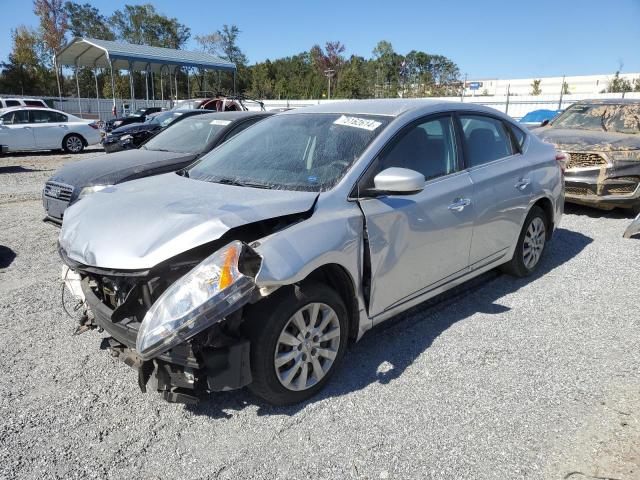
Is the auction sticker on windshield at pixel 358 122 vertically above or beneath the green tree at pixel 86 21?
beneath

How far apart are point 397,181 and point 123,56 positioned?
26.3 meters

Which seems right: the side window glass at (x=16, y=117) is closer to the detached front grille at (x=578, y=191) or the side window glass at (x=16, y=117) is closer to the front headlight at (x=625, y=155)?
the detached front grille at (x=578, y=191)

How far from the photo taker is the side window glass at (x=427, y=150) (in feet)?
10.9

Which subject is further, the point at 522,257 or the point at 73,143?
the point at 73,143

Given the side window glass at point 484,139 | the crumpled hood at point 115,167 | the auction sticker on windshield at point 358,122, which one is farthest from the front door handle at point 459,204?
the crumpled hood at point 115,167

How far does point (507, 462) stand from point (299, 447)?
104 cm

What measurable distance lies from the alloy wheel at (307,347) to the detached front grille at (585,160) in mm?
6106

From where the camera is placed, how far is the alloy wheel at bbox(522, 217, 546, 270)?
4762mm

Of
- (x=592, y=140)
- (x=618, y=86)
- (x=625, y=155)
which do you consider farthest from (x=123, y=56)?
(x=618, y=86)

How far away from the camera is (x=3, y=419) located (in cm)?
274

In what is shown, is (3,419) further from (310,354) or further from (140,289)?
→ (310,354)

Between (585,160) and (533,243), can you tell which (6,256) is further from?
(585,160)

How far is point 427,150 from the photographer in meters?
3.61

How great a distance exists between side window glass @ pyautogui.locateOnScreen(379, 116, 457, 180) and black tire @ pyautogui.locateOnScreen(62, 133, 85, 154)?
1598 cm
